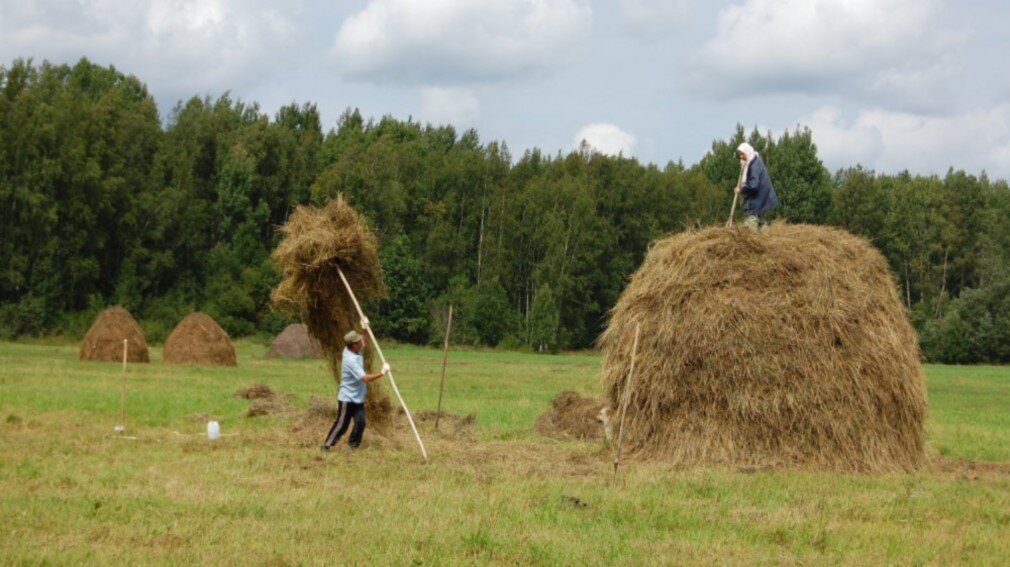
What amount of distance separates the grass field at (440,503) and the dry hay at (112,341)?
19080 millimetres

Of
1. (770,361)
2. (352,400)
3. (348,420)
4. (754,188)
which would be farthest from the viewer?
(754,188)

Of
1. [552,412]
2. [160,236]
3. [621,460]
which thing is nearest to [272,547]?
[621,460]

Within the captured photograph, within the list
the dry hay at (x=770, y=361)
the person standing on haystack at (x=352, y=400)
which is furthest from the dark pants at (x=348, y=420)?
the dry hay at (x=770, y=361)

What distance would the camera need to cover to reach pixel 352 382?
18422mm

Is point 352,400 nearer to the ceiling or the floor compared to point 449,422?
nearer to the ceiling

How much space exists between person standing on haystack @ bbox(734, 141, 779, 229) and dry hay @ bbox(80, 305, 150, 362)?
2868cm

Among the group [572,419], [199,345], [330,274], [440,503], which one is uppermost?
[330,274]

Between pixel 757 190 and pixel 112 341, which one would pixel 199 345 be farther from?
pixel 757 190

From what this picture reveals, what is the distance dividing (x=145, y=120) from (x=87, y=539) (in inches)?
2837

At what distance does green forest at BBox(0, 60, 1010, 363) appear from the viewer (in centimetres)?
6775

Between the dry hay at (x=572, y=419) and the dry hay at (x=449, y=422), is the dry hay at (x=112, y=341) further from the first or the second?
the dry hay at (x=572, y=419)

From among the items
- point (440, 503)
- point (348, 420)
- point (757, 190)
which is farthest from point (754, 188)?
point (440, 503)

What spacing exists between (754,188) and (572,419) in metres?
6.11

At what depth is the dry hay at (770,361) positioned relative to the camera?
674 inches
